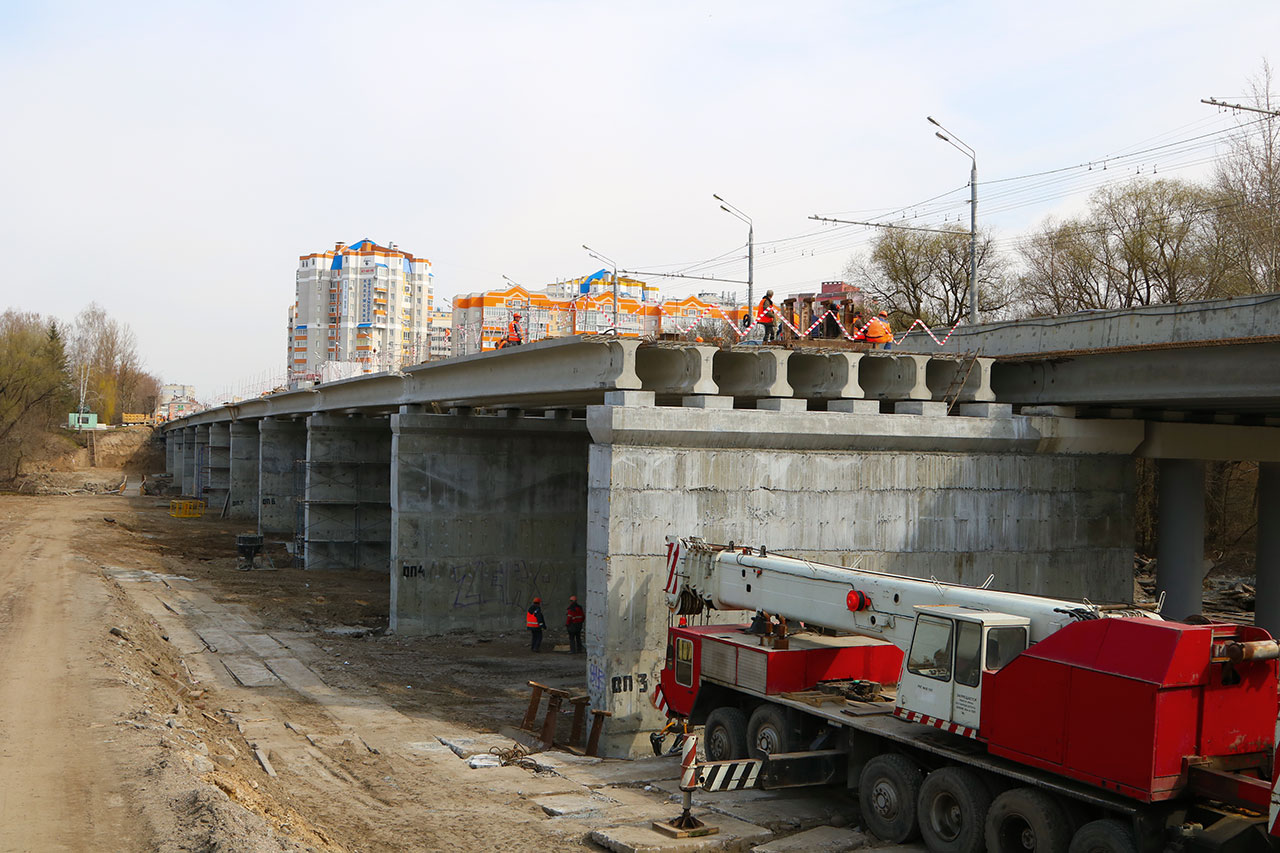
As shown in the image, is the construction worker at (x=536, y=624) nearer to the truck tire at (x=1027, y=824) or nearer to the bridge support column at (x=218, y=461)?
the truck tire at (x=1027, y=824)

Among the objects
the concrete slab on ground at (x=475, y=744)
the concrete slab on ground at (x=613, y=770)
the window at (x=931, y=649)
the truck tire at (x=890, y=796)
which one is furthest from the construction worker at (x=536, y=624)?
the window at (x=931, y=649)

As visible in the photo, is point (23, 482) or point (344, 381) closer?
point (344, 381)

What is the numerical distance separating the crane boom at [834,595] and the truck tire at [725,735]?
1583 mm

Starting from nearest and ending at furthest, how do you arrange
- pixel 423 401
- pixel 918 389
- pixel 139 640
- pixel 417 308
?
pixel 918 389 < pixel 139 640 < pixel 423 401 < pixel 417 308

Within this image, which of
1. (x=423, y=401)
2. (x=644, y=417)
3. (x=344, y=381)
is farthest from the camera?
(x=344, y=381)

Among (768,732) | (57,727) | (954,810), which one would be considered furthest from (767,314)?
(57,727)

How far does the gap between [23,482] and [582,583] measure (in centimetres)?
7439

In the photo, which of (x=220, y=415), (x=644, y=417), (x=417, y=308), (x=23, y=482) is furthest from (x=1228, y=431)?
(x=417, y=308)

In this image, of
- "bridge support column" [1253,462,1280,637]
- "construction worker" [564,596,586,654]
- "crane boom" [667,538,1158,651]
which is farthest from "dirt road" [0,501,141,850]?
"bridge support column" [1253,462,1280,637]

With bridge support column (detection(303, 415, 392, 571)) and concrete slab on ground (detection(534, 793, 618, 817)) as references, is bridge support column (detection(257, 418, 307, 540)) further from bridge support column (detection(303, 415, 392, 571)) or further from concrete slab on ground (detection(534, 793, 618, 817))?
concrete slab on ground (detection(534, 793, 618, 817))

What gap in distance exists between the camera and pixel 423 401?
95.3 feet

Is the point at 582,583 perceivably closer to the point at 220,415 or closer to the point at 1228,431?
the point at 1228,431

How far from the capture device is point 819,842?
1231 cm

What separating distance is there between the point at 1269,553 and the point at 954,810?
2036 cm
